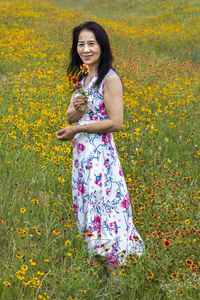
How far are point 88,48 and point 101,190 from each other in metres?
1.05

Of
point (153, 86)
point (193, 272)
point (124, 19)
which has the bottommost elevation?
point (193, 272)

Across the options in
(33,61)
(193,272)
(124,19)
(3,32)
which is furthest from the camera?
(124,19)

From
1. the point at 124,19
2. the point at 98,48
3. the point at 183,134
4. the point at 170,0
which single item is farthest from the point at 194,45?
the point at 170,0

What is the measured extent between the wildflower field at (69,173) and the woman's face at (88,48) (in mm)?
1062

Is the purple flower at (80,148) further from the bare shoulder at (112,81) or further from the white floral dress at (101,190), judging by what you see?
the bare shoulder at (112,81)

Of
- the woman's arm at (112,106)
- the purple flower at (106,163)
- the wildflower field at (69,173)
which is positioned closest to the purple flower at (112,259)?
the wildflower field at (69,173)

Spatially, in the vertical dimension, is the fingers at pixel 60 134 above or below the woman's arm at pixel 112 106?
below

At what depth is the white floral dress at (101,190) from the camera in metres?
2.77

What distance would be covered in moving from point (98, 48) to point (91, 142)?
0.70 metres

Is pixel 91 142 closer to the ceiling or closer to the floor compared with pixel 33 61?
closer to the floor

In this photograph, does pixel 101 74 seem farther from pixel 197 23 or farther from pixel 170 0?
pixel 170 0

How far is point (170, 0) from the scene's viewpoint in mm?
21641

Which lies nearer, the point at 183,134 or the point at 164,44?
the point at 183,134

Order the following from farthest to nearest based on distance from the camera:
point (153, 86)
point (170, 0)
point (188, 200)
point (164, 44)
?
point (170, 0)
point (164, 44)
point (153, 86)
point (188, 200)
